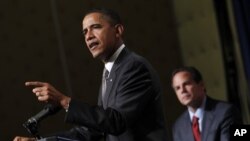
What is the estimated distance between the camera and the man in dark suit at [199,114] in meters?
3.11

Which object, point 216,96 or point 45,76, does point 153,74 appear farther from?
point 216,96

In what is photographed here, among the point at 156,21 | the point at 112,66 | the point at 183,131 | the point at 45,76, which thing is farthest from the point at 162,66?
the point at 112,66

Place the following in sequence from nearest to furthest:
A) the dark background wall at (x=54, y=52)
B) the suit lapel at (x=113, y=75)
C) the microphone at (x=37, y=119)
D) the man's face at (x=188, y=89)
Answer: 1. the microphone at (x=37, y=119)
2. the suit lapel at (x=113, y=75)
3. the man's face at (x=188, y=89)
4. the dark background wall at (x=54, y=52)

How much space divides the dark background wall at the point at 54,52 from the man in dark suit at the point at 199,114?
1271 mm

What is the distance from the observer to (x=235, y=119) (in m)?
3.14

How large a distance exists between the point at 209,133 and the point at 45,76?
5.73 ft

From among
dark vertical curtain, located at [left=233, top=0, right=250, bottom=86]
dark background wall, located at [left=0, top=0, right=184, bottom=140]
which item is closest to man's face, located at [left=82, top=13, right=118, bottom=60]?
dark background wall, located at [left=0, top=0, right=184, bottom=140]

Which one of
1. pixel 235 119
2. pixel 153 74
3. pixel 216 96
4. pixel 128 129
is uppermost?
pixel 153 74

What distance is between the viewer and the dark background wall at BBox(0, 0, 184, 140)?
4273 millimetres

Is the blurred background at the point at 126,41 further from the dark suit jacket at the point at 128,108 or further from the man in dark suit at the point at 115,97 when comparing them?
the dark suit jacket at the point at 128,108

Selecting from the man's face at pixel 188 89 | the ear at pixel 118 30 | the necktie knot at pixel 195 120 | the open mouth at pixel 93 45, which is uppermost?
the ear at pixel 118 30

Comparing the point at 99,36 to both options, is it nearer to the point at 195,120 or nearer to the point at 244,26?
the point at 195,120

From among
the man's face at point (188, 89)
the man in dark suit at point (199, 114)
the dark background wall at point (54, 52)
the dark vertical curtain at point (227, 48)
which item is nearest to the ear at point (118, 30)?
the man in dark suit at point (199, 114)

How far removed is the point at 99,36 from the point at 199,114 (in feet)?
4.15
